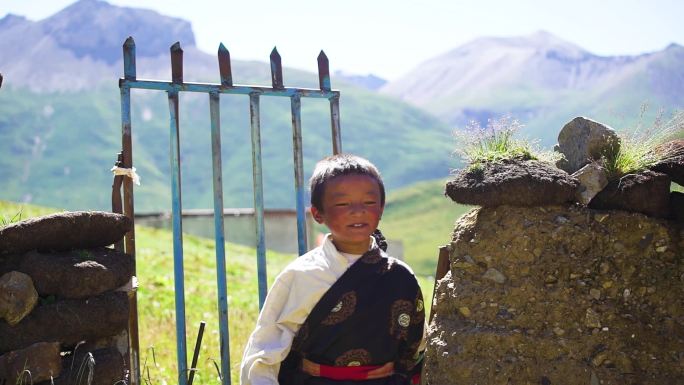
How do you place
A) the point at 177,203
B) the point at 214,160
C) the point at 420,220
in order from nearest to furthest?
the point at 177,203 < the point at 214,160 < the point at 420,220

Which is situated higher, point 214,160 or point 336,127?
point 336,127

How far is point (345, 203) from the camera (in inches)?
126

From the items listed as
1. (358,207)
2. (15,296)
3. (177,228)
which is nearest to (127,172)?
(177,228)

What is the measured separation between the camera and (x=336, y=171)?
3.23 metres

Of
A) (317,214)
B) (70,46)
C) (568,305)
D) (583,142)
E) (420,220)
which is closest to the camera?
(317,214)

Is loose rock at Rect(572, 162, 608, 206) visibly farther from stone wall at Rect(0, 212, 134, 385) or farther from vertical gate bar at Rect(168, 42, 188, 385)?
stone wall at Rect(0, 212, 134, 385)

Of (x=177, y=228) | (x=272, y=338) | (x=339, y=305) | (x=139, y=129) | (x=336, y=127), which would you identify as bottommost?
(x=272, y=338)

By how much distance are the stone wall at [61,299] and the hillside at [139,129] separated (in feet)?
341

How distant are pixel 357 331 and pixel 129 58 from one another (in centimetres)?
214

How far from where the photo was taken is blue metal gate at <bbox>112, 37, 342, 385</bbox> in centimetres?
429

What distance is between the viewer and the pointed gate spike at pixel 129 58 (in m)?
4.28

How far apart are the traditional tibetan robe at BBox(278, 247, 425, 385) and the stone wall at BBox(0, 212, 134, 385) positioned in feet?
4.08

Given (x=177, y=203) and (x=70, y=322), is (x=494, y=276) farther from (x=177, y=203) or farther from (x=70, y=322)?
(x=70, y=322)

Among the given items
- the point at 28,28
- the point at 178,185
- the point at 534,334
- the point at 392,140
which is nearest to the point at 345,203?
the point at 534,334
